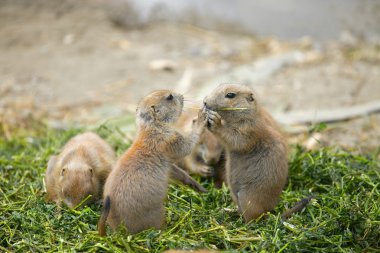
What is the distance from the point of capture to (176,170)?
6.82 metres

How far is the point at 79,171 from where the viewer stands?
20.9 ft

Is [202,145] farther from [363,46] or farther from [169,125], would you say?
[363,46]

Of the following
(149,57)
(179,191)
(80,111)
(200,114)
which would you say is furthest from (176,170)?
(149,57)

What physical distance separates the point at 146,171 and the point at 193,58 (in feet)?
25.1

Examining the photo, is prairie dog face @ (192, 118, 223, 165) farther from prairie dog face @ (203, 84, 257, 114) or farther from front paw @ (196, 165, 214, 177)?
prairie dog face @ (203, 84, 257, 114)

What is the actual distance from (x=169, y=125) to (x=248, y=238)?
135 cm

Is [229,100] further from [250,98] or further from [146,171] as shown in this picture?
[146,171]

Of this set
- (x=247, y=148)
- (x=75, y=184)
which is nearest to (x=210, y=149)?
(x=247, y=148)

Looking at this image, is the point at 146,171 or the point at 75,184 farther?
the point at 75,184

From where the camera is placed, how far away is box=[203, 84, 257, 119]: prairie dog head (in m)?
6.27

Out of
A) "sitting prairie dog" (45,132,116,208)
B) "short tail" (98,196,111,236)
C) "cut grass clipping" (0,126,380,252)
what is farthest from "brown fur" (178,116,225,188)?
"short tail" (98,196,111,236)

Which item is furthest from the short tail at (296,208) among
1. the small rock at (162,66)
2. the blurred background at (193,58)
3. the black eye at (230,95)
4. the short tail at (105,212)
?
the small rock at (162,66)

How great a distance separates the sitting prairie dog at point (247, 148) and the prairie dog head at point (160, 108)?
11.4 inches

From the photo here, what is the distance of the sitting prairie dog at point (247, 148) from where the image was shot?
6.09 metres
